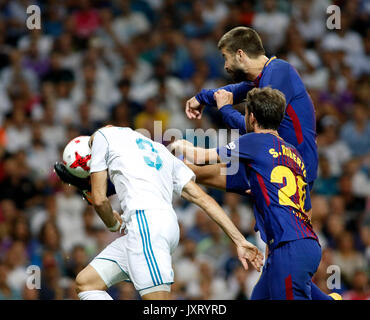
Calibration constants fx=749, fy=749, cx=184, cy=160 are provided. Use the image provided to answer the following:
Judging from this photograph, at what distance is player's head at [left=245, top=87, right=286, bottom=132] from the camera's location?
5473mm

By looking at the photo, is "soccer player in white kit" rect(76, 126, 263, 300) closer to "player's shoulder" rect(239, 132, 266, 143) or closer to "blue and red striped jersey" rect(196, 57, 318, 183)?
"player's shoulder" rect(239, 132, 266, 143)

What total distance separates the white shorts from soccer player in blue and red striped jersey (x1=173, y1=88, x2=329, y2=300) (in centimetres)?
67

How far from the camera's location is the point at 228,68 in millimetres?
6270

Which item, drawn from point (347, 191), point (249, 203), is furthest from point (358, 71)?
point (249, 203)

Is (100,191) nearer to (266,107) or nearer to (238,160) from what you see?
(238,160)

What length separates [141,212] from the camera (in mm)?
5359

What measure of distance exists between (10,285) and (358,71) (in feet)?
21.5

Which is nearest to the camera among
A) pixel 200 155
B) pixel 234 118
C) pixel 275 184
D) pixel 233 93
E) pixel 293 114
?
pixel 275 184

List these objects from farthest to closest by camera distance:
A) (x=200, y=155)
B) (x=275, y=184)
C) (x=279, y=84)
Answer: (x=279, y=84) → (x=200, y=155) → (x=275, y=184)

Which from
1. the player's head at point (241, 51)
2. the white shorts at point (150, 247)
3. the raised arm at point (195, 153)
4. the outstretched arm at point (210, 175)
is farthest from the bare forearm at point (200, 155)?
the player's head at point (241, 51)

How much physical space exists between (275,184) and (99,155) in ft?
4.29

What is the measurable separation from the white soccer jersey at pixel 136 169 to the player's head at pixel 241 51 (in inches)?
41.6

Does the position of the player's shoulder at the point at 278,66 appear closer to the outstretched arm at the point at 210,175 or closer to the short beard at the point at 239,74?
the short beard at the point at 239,74

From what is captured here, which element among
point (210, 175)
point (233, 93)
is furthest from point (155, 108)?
point (210, 175)
